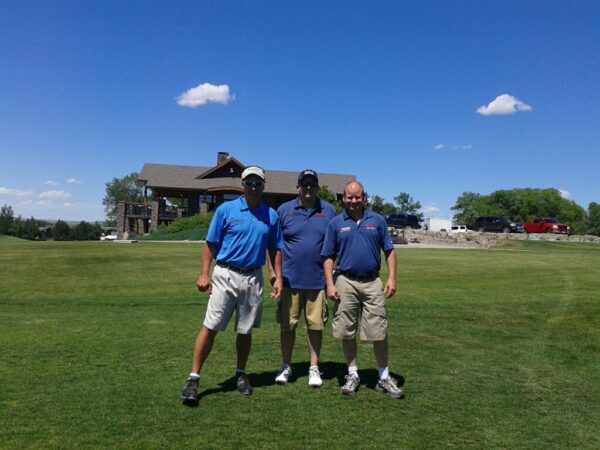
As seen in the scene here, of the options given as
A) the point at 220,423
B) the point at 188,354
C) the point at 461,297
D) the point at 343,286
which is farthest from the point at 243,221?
the point at 461,297

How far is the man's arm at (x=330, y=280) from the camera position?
200 inches

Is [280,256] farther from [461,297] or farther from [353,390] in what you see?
[461,297]

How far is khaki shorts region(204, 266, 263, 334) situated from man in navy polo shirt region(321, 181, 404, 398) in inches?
29.0

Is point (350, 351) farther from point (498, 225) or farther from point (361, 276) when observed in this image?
point (498, 225)

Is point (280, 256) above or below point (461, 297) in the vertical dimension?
above

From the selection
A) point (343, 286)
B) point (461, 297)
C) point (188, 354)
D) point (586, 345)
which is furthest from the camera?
point (461, 297)

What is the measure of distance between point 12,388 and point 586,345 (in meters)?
7.27

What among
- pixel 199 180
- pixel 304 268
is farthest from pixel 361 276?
pixel 199 180

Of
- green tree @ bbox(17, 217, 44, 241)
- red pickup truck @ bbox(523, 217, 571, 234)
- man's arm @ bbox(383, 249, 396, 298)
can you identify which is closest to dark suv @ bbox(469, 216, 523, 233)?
red pickup truck @ bbox(523, 217, 571, 234)

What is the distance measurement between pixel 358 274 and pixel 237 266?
3.89 ft

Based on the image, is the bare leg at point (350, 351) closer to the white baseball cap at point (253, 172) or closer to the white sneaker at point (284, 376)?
the white sneaker at point (284, 376)

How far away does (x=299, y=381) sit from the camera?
5.34 meters

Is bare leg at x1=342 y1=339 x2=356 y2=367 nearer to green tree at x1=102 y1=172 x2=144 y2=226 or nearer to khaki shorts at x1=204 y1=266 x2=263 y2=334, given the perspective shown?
khaki shorts at x1=204 y1=266 x2=263 y2=334

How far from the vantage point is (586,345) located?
7.45m
